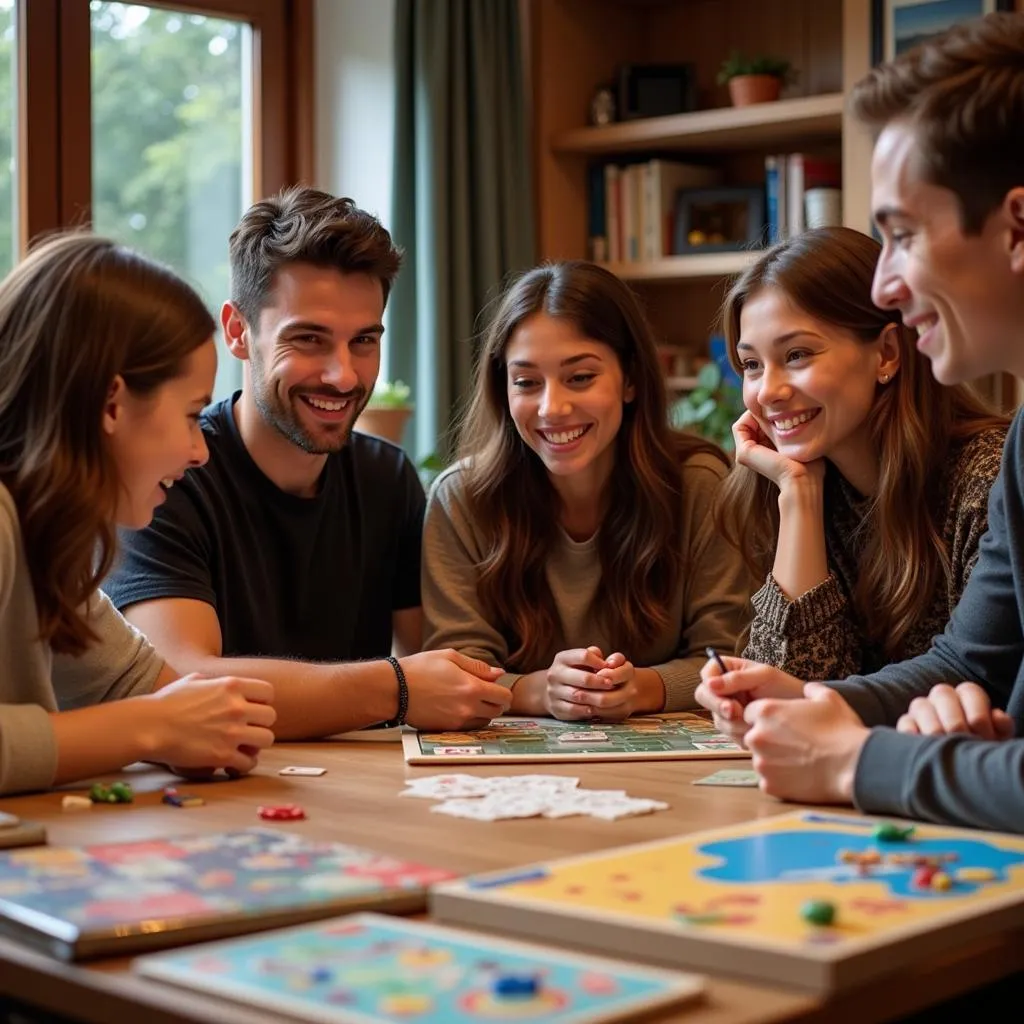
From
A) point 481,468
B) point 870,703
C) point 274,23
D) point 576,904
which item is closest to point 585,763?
point 870,703

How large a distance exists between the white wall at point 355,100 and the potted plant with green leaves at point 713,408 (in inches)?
34.1

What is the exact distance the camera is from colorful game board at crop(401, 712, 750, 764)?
5.81ft

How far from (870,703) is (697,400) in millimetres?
2688

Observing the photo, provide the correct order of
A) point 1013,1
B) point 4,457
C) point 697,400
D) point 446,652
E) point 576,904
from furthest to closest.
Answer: point 697,400
point 1013,1
point 446,652
point 4,457
point 576,904

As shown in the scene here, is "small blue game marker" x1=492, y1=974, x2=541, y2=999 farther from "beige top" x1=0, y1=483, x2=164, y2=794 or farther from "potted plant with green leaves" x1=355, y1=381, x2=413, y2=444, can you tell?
"potted plant with green leaves" x1=355, y1=381, x2=413, y2=444

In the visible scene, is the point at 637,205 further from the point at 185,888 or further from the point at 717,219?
the point at 185,888

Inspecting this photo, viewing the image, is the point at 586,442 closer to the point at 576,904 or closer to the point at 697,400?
the point at 576,904

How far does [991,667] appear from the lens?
1729mm

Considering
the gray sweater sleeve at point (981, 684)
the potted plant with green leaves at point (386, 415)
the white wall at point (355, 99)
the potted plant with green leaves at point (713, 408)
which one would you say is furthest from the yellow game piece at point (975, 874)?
the white wall at point (355, 99)

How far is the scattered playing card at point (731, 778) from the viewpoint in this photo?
1589 millimetres

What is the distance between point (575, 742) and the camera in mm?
1880

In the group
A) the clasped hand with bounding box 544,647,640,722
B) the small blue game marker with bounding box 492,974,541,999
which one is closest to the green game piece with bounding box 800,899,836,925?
the small blue game marker with bounding box 492,974,541,999

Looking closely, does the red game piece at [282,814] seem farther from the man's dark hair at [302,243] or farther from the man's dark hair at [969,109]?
the man's dark hair at [302,243]

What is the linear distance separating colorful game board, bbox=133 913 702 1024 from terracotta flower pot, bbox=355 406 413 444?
10.1 feet
